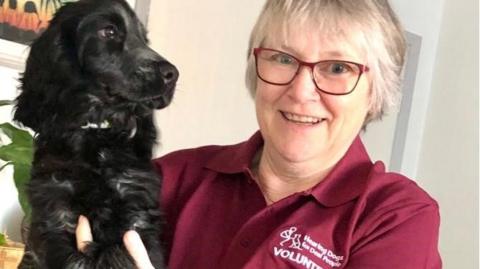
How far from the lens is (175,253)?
1378mm

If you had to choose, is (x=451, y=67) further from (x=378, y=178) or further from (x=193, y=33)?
(x=378, y=178)

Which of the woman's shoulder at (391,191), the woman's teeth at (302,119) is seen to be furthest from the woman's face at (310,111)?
the woman's shoulder at (391,191)

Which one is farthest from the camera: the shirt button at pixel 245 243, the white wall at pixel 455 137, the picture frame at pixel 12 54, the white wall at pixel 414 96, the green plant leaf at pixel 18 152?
the white wall at pixel 455 137

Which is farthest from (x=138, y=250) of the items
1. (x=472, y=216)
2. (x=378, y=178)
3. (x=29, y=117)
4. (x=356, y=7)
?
(x=472, y=216)

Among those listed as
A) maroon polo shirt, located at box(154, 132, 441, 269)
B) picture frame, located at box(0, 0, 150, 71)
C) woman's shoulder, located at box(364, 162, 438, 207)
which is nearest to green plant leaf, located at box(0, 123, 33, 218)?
picture frame, located at box(0, 0, 150, 71)

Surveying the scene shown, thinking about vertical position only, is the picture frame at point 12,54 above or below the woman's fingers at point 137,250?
above

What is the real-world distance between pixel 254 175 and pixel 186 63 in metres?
1.12

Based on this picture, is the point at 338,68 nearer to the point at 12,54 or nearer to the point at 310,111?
the point at 310,111

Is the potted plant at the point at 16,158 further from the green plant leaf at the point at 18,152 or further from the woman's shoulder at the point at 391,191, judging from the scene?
the woman's shoulder at the point at 391,191

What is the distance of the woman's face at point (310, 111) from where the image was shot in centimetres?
134

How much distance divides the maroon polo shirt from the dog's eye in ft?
0.88

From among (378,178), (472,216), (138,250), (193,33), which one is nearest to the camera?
(138,250)

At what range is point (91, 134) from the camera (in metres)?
1.27

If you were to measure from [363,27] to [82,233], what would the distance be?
61cm
